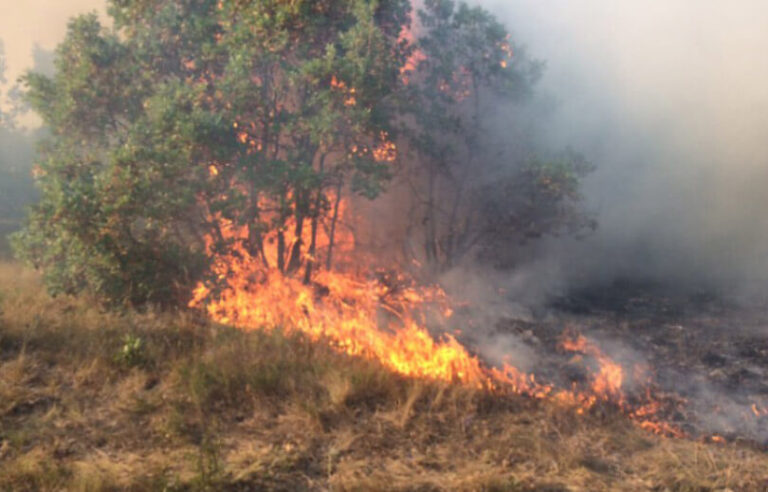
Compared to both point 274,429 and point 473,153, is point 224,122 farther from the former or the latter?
point 473,153

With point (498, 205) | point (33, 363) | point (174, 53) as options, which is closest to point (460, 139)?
point (498, 205)

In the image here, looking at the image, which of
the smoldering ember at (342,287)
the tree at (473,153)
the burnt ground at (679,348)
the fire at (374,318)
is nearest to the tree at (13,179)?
the smoldering ember at (342,287)

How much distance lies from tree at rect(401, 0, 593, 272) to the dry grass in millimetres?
5388

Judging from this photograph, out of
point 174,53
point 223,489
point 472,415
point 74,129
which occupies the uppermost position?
point 174,53

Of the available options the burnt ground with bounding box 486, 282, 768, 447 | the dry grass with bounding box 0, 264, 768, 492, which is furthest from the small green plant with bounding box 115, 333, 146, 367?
the burnt ground with bounding box 486, 282, 768, 447

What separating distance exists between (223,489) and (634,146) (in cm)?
1616

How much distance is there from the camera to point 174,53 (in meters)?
9.49

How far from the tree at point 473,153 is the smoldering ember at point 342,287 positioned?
0.21ft

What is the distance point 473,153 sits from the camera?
38.8 feet

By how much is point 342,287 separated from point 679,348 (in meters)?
5.65

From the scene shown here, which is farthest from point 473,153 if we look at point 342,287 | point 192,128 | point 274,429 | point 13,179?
point 13,179

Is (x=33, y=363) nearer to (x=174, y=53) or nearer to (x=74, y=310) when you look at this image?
(x=74, y=310)

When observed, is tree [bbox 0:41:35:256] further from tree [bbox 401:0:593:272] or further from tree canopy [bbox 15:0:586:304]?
tree [bbox 401:0:593:272]

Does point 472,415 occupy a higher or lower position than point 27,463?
higher
